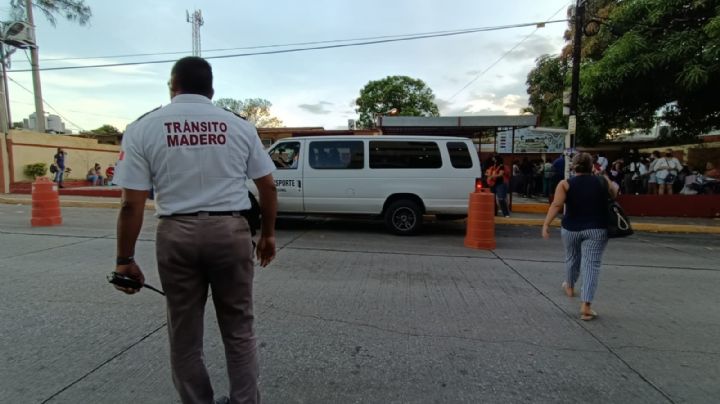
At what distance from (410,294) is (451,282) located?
828mm

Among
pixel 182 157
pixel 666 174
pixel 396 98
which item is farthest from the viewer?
pixel 396 98

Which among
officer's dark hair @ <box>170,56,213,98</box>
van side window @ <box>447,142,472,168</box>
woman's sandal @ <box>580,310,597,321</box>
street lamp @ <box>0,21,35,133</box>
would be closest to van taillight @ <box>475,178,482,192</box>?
van side window @ <box>447,142,472,168</box>

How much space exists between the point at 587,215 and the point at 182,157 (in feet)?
13.1

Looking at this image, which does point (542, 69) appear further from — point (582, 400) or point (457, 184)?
point (582, 400)

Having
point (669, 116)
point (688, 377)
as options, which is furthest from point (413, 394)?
point (669, 116)

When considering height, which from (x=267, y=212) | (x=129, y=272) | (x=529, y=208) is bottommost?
(x=529, y=208)

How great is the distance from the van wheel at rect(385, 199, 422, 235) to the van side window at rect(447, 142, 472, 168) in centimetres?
121

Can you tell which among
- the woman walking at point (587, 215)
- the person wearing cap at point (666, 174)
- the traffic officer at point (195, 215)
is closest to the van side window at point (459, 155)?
the woman walking at point (587, 215)

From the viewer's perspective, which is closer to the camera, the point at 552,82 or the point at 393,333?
the point at 393,333

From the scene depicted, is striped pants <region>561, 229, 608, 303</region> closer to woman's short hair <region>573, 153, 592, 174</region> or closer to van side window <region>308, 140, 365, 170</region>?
woman's short hair <region>573, 153, 592, 174</region>

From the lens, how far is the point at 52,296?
15.3ft

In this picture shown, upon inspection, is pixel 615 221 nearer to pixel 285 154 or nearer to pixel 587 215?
pixel 587 215

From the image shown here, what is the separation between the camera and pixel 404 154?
909 centimetres

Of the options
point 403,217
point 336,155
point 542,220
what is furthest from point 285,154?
point 542,220
